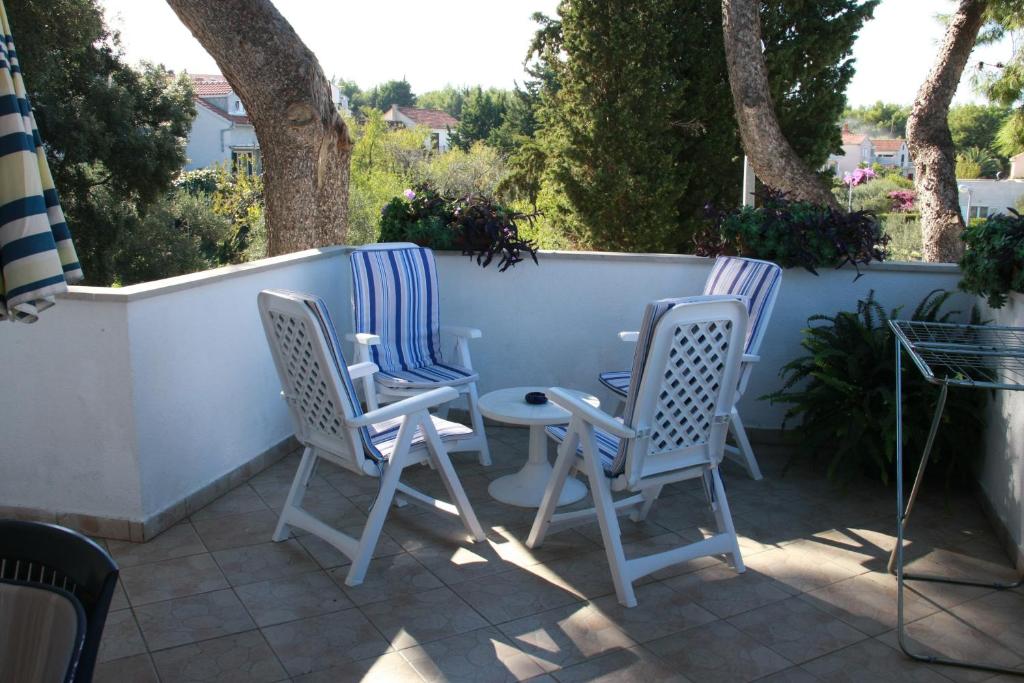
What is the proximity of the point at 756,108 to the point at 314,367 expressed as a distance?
7.07 m

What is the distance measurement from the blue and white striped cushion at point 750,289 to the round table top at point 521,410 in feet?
1.56

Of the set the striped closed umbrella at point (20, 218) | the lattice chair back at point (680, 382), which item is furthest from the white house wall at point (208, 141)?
the striped closed umbrella at point (20, 218)

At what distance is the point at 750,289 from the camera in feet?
14.1

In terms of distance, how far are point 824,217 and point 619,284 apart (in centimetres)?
113

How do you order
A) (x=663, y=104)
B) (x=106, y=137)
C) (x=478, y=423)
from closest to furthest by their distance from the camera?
(x=478, y=423)
(x=663, y=104)
(x=106, y=137)

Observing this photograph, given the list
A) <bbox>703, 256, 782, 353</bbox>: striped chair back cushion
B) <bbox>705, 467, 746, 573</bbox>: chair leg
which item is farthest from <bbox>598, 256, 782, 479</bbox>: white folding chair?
<bbox>705, 467, 746, 573</bbox>: chair leg

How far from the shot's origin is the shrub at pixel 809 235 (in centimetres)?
452

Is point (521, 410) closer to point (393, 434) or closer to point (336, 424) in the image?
point (393, 434)

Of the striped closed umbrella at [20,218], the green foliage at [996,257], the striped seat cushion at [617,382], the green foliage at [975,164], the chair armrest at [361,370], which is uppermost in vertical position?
the green foliage at [975,164]

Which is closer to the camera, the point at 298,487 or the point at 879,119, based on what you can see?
the point at 298,487

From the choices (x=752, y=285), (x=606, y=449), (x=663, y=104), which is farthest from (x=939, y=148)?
(x=606, y=449)

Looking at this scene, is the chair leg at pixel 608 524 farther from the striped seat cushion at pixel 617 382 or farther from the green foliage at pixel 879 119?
the green foliage at pixel 879 119

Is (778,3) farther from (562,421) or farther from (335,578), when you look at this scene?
(335,578)

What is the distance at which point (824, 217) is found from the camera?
4.58 m
